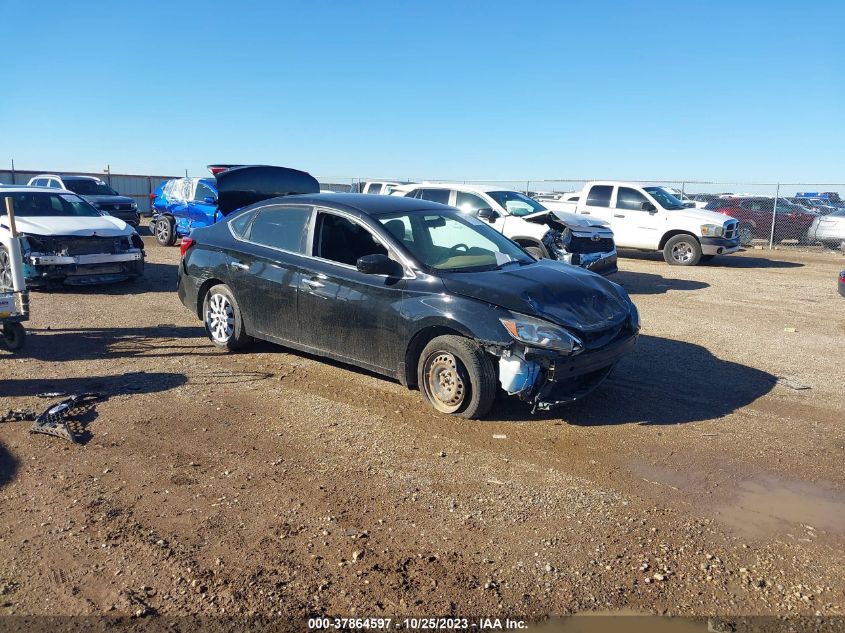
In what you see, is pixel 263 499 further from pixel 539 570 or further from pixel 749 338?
pixel 749 338

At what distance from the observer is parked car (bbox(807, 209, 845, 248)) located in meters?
19.5

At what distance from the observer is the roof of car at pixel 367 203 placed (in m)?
6.45

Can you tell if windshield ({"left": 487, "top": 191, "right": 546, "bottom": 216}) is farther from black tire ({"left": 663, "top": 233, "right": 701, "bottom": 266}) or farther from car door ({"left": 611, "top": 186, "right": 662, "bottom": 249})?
black tire ({"left": 663, "top": 233, "right": 701, "bottom": 266})

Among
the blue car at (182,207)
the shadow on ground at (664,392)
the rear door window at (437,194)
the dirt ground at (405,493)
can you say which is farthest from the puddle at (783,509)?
the blue car at (182,207)

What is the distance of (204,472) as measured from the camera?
4594 mm

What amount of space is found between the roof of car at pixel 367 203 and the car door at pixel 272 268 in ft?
0.43

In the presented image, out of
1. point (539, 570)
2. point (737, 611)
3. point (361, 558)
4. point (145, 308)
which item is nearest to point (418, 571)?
point (361, 558)

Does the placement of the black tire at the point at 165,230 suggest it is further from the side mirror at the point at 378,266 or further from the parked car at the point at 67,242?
the side mirror at the point at 378,266

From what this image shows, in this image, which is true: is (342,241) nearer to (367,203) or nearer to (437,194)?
(367,203)

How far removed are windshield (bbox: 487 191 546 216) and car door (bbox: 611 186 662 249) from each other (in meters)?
4.67

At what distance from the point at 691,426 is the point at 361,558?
3.09 metres

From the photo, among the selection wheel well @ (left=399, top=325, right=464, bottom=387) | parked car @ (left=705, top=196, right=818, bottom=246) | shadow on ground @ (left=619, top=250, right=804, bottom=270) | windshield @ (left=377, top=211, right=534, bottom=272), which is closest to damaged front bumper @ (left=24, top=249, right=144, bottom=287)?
windshield @ (left=377, top=211, right=534, bottom=272)

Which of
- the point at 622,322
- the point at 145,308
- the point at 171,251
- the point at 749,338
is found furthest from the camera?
the point at 171,251

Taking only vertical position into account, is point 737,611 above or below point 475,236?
below
